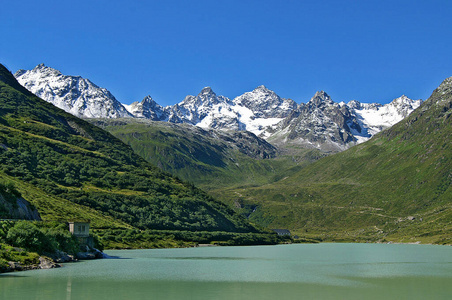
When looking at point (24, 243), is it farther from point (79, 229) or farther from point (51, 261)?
point (79, 229)

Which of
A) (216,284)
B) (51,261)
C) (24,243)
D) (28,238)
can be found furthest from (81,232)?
(216,284)

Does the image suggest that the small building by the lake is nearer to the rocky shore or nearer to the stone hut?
the stone hut

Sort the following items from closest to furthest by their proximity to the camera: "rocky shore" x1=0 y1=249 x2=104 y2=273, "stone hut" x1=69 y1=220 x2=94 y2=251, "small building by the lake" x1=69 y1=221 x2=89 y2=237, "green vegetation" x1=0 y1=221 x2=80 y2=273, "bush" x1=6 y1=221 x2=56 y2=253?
"rocky shore" x1=0 y1=249 x2=104 y2=273
"green vegetation" x1=0 y1=221 x2=80 y2=273
"bush" x1=6 y1=221 x2=56 y2=253
"small building by the lake" x1=69 y1=221 x2=89 y2=237
"stone hut" x1=69 y1=220 x2=94 y2=251

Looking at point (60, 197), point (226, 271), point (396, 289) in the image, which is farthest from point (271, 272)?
point (60, 197)

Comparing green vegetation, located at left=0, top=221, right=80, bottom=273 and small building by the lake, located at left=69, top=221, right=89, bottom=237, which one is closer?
green vegetation, located at left=0, top=221, right=80, bottom=273

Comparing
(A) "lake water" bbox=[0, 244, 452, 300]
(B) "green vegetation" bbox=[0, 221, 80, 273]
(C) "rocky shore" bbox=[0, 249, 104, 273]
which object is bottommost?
(A) "lake water" bbox=[0, 244, 452, 300]

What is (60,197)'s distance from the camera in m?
196

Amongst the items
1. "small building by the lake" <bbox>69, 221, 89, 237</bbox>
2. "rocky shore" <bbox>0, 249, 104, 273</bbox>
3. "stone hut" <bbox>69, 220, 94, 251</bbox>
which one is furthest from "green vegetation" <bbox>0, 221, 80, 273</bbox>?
"stone hut" <bbox>69, 220, 94, 251</bbox>

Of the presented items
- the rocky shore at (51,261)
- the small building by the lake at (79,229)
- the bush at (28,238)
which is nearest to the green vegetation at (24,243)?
the bush at (28,238)

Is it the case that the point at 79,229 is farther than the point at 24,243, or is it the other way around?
the point at 79,229

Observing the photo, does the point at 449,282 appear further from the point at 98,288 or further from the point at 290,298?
the point at 98,288

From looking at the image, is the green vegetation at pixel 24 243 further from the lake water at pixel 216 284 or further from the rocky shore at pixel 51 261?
the lake water at pixel 216 284

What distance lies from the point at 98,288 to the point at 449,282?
57184 millimetres

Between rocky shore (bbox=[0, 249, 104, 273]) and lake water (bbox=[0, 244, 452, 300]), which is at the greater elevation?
rocky shore (bbox=[0, 249, 104, 273])
